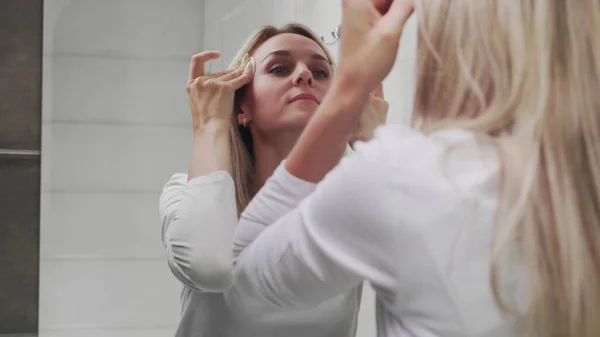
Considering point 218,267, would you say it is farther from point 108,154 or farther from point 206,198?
point 108,154

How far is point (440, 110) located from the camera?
1.94 ft

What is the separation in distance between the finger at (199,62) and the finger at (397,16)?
31 centimetres

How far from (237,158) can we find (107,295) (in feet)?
2.03

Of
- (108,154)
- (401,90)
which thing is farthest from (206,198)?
(108,154)

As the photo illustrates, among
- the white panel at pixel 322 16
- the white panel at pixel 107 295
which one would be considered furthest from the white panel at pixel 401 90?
the white panel at pixel 107 295

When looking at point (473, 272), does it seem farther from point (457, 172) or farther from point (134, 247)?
point (134, 247)

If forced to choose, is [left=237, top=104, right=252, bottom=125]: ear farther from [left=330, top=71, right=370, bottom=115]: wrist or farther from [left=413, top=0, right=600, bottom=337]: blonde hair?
[left=413, top=0, right=600, bottom=337]: blonde hair

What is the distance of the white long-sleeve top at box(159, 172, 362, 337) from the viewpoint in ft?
2.52

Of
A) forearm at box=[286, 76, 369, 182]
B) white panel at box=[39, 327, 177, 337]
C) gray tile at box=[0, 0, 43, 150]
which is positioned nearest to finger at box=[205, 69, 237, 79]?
forearm at box=[286, 76, 369, 182]

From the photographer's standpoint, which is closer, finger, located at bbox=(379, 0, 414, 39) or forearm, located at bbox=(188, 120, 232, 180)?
finger, located at bbox=(379, 0, 414, 39)

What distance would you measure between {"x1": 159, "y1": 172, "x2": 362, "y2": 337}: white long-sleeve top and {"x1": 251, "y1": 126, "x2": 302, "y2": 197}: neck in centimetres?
4

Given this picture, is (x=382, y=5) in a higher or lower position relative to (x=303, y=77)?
higher

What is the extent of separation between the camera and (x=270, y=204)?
2.35 feet

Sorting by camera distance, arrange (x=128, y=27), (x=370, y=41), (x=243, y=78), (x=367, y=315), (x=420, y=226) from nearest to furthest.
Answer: (x=420, y=226), (x=370, y=41), (x=367, y=315), (x=243, y=78), (x=128, y=27)
